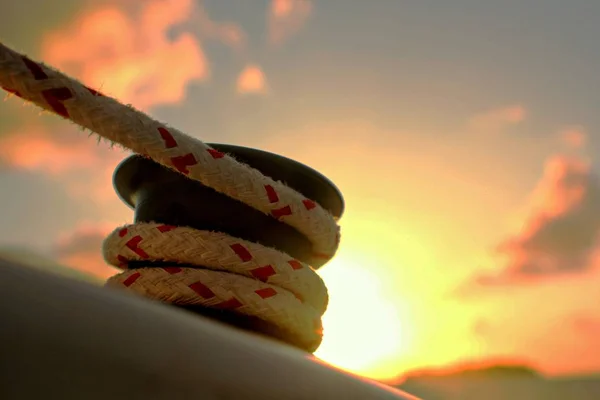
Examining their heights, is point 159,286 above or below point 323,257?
below

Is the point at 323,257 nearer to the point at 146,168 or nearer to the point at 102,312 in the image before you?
the point at 146,168

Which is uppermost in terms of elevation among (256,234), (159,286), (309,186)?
(309,186)

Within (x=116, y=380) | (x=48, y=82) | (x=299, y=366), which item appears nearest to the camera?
(x=116, y=380)

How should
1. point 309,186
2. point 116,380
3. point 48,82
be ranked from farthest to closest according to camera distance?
point 309,186 < point 48,82 < point 116,380

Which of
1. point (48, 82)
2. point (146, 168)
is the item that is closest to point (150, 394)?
point (48, 82)

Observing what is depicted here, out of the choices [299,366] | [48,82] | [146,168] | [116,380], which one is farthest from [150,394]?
[146,168]

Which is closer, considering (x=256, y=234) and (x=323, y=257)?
(x=256, y=234)

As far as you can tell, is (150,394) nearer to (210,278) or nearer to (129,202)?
(210,278)
